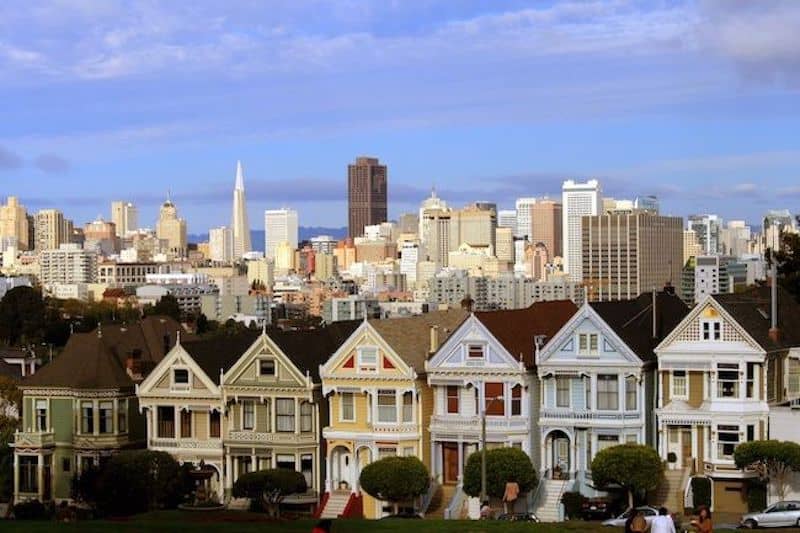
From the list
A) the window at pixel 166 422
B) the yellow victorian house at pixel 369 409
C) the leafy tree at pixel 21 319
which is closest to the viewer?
the yellow victorian house at pixel 369 409

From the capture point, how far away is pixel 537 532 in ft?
130

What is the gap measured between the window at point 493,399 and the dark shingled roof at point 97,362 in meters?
12.6

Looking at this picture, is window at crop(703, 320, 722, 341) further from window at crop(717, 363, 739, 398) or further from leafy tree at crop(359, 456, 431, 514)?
leafy tree at crop(359, 456, 431, 514)

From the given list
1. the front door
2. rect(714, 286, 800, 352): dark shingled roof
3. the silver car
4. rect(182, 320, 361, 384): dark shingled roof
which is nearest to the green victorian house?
rect(182, 320, 361, 384): dark shingled roof

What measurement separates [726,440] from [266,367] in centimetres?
1395

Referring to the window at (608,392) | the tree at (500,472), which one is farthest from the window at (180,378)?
the window at (608,392)

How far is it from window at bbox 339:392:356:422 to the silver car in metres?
13.6

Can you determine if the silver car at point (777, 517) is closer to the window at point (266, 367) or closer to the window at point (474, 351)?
the window at point (474, 351)

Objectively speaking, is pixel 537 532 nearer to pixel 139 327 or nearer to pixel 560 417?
pixel 560 417

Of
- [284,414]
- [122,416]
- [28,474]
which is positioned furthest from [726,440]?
[28,474]

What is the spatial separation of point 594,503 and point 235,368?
1202cm

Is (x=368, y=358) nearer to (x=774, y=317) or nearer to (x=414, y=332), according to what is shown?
(x=414, y=332)

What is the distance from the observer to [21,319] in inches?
7421

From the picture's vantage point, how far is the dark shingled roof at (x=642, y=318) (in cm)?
5309
